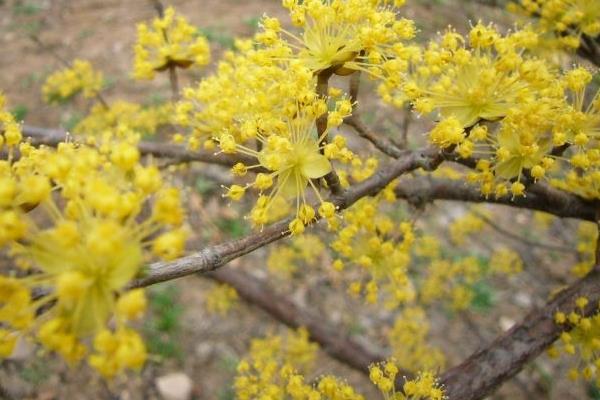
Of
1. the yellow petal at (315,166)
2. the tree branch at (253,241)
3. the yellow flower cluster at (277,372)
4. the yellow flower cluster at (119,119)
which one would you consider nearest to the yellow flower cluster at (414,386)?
the yellow flower cluster at (277,372)

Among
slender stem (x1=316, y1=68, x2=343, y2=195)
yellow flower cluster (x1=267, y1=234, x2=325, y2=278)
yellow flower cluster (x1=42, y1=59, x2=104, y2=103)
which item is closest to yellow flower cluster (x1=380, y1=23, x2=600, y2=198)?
slender stem (x1=316, y1=68, x2=343, y2=195)

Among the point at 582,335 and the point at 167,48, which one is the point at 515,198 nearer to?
the point at 582,335

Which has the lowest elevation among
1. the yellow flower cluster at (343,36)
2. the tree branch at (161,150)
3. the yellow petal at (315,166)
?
the tree branch at (161,150)

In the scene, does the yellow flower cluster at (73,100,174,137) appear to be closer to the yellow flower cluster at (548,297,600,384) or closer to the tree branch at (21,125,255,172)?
the tree branch at (21,125,255,172)

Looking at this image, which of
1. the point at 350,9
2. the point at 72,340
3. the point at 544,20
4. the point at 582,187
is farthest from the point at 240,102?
the point at 544,20

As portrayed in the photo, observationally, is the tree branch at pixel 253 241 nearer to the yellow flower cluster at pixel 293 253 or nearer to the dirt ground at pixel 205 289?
the yellow flower cluster at pixel 293 253

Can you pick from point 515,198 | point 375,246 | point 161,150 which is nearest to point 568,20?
point 515,198
